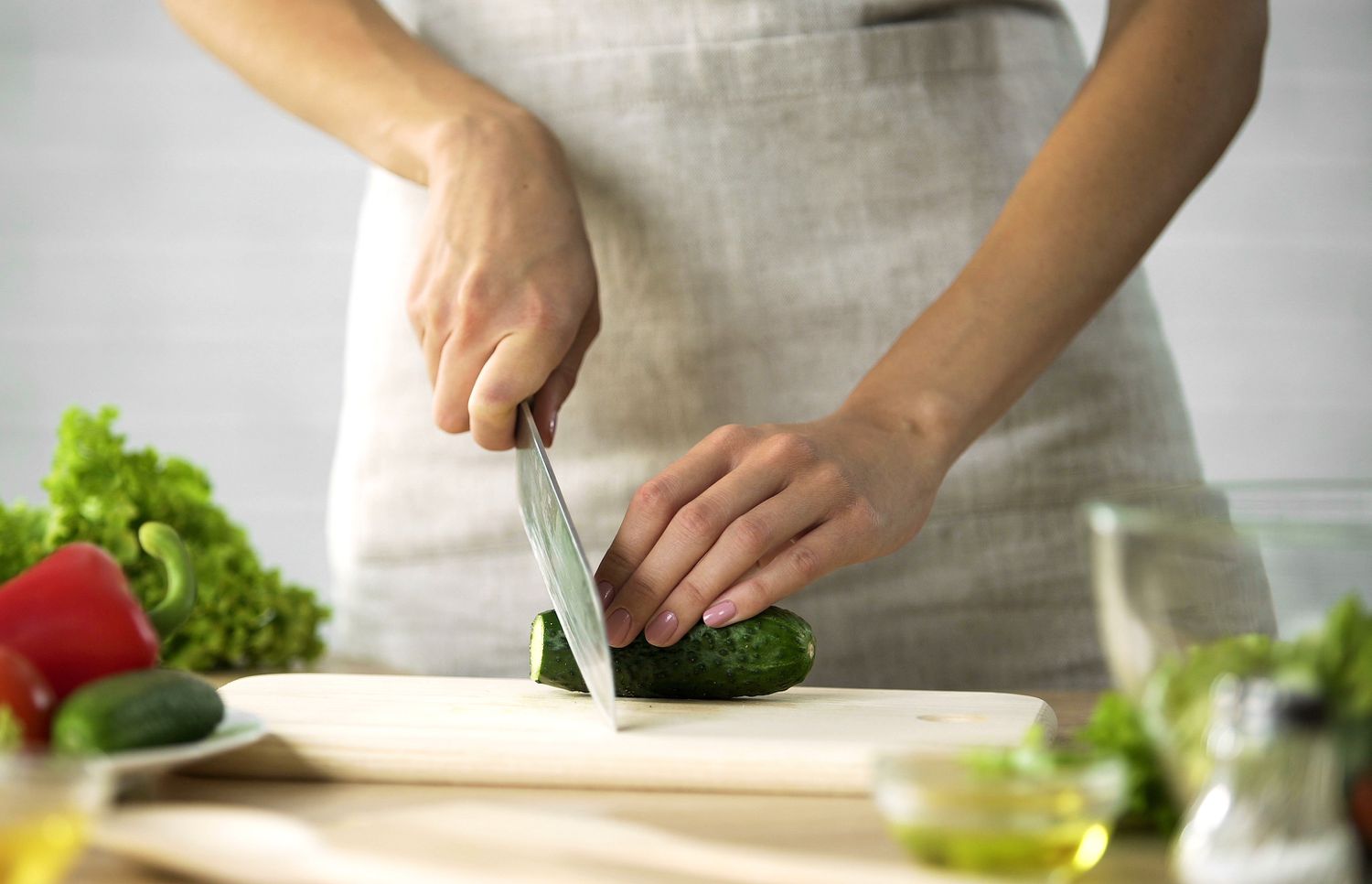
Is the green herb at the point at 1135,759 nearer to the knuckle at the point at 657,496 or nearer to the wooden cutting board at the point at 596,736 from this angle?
the wooden cutting board at the point at 596,736

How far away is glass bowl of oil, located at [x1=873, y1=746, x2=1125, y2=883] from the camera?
659 millimetres

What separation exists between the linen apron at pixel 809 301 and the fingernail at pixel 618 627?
0.47 m

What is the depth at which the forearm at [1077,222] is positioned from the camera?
1397mm

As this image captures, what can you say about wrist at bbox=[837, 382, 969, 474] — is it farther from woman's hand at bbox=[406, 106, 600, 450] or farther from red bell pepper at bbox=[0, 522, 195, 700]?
red bell pepper at bbox=[0, 522, 195, 700]

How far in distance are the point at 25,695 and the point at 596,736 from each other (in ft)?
1.32

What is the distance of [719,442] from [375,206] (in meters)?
0.82

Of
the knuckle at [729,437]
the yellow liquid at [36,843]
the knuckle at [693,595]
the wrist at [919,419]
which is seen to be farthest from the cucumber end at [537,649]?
the yellow liquid at [36,843]

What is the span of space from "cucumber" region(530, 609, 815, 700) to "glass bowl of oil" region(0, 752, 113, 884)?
605 mm

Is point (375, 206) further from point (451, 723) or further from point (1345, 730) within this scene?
point (1345, 730)

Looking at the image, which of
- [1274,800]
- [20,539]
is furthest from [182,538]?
[1274,800]

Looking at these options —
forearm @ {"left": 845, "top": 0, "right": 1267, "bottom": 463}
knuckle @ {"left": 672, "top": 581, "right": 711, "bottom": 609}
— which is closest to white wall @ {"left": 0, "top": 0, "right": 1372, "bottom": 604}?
forearm @ {"left": 845, "top": 0, "right": 1267, "bottom": 463}

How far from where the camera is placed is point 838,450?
4.25ft

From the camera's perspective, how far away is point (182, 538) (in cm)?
161

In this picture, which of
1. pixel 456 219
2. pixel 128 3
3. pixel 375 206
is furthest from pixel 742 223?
pixel 128 3
